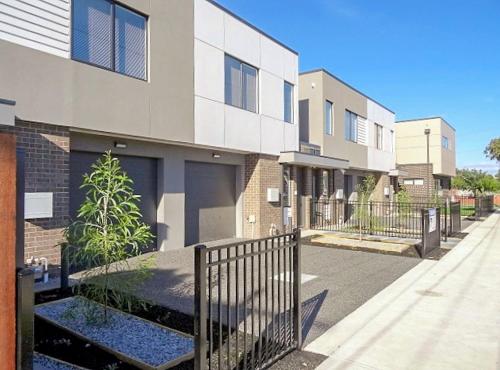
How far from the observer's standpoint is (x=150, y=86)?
8.89m

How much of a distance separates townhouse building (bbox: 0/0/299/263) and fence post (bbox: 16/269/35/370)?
4518 mm

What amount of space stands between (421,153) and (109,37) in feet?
101

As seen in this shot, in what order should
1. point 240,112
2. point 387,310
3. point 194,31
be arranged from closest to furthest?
point 387,310 → point 194,31 → point 240,112

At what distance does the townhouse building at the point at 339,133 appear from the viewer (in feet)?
56.1

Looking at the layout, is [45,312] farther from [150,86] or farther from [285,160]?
[285,160]

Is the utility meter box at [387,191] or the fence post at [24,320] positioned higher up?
the utility meter box at [387,191]

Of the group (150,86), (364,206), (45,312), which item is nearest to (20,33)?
(150,86)

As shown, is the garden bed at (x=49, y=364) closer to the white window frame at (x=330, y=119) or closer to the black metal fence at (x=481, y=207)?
the white window frame at (x=330, y=119)

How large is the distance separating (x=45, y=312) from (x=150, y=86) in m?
5.55

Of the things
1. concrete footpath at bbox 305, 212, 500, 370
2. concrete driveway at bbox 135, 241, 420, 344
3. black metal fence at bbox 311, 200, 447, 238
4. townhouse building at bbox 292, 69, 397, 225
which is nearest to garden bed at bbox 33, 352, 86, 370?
concrete driveway at bbox 135, 241, 420, 344

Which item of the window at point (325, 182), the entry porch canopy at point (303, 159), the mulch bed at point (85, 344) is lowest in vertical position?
the mulch bed at point (85, 344)

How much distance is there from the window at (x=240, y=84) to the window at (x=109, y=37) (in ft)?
10.8

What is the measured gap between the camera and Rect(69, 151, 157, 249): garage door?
27.1ft

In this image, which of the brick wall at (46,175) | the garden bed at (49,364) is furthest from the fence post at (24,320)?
the brick wall at (46,175)
